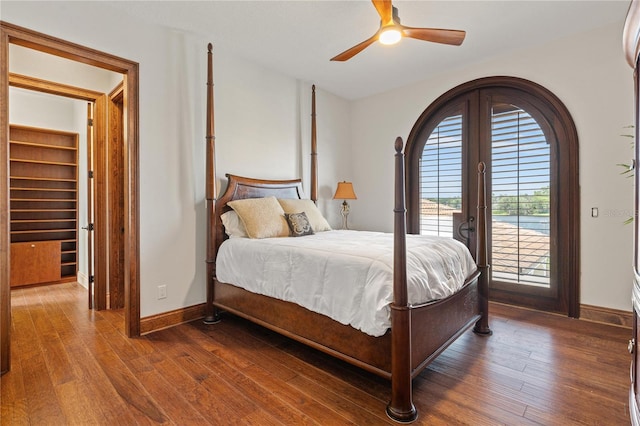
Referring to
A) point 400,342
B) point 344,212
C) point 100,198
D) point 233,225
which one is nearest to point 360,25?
point 233,225

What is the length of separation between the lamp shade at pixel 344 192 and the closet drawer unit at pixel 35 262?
13.0 feet

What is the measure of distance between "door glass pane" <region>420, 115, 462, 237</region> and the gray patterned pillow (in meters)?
1.73

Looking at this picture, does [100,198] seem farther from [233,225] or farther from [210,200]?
[233,225]

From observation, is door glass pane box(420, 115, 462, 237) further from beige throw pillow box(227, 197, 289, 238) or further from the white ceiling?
beige throw pillow box(227, 197, 289, 238)

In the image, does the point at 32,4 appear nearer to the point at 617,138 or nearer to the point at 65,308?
the point at 65,308

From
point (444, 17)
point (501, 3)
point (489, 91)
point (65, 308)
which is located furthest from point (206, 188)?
point (489, 91)

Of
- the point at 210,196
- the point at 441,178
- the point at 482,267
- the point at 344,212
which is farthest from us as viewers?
the point at 344,212

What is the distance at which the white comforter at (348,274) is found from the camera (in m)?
1.71

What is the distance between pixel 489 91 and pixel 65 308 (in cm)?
514

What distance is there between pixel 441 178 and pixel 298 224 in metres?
1.98

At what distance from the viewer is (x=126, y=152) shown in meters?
2.60

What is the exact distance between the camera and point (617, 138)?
9.06 ft

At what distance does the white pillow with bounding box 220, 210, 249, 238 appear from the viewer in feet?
9.81

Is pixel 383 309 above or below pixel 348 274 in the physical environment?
below
